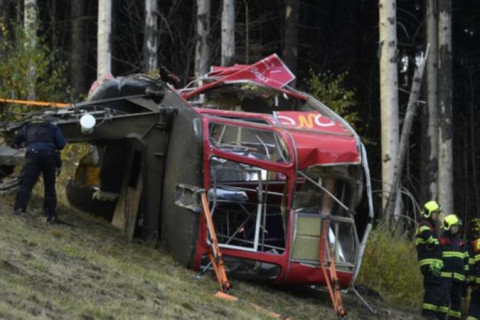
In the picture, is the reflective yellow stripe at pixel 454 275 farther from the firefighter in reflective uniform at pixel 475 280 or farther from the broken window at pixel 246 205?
the broken window at pixel 246 205

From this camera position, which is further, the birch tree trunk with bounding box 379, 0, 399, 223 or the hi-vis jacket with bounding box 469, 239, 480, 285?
the birch tree trunk with bounding box 379, 0, 399, 223

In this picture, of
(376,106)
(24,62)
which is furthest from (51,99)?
(376,106)

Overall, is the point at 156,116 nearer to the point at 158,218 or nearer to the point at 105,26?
the point at 158,218

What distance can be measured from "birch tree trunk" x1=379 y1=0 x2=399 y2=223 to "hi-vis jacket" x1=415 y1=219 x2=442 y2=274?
4564 millimetres

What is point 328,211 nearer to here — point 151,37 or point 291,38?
point 151,37

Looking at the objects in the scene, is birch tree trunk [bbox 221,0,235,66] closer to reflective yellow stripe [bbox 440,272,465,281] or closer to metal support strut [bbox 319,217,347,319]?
reflective yellow stripe [bbox 440,272,465,281]

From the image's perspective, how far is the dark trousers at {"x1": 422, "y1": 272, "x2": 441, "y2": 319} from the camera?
1462cm

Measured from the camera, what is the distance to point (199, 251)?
12359 millimetres

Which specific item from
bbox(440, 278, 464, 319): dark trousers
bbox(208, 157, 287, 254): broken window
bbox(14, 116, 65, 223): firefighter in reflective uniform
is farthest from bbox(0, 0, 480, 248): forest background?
bbox(14, 116, 65, 223): firefighter in reflective uniform

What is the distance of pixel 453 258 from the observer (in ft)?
48.5

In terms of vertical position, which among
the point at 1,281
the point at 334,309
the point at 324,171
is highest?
the point at 324,171

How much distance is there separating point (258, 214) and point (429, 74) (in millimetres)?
14037

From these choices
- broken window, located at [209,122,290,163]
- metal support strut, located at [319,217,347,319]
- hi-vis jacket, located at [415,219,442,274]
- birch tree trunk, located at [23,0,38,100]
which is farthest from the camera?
birch tree trunk, located at [23,0,38,100]

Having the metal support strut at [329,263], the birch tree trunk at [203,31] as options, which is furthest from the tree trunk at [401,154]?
the metal support strut at [329,263]
